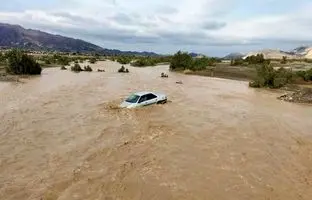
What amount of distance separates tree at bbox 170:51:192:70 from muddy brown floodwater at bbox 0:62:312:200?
46.3m

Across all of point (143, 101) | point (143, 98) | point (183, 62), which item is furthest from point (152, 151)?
point (183, 62)

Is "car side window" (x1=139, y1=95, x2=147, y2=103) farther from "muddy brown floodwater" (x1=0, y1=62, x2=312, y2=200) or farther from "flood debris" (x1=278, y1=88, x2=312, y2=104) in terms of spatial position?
"flood debris" (x1=278, y1=88, x2=312, y2=104)

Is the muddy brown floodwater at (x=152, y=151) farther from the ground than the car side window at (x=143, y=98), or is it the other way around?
the car side window at (x=143, y=98)

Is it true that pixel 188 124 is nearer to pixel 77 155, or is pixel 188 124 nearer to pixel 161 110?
pixel 161 110

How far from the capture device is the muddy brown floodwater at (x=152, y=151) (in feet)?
45.1

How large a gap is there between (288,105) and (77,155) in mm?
23513

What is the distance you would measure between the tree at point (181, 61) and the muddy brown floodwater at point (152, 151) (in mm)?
46295

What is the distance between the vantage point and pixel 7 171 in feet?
49.3

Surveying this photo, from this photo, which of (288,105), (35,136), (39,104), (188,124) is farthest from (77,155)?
(288,105)

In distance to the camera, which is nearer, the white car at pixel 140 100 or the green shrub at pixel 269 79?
the white car at pixel 140 100

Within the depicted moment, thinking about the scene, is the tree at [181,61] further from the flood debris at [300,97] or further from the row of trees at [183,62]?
the flood debris at [300,97]

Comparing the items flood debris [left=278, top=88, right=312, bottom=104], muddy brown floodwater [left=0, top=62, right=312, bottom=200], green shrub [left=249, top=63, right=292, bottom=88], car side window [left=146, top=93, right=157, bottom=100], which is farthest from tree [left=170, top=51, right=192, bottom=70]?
car side window [left=146, top=93, right=157, bottom=100]

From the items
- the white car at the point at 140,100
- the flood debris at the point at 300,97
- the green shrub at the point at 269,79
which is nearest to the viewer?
the white car at the point at 140,100

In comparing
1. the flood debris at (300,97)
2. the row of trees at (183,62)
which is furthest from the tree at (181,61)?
the flood debris at (300,97)
